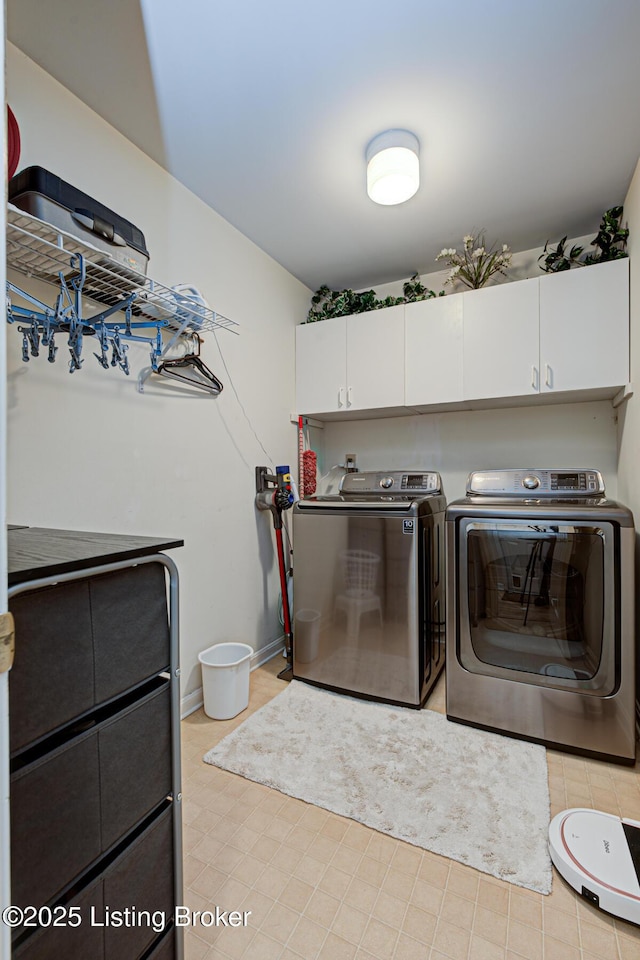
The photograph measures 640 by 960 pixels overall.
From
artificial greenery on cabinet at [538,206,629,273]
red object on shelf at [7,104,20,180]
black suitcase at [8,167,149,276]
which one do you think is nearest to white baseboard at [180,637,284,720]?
black suitcase at [8,167,149,276]

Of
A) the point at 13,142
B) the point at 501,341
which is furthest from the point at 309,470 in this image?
the point at 13,142

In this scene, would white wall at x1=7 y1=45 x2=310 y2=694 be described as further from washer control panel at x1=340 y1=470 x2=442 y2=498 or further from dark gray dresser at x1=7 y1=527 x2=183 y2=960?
dark gray dresser at x1=7 y1=527 x2=183 y2=960

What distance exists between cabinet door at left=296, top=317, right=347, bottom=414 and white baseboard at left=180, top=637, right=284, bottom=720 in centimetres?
159

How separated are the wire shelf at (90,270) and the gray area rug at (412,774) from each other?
185 centimetres

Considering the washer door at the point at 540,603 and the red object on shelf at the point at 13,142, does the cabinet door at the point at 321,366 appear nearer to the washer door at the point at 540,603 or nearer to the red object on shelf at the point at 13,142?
the washer door at the point at 540,603

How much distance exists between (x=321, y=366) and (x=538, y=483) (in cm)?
156

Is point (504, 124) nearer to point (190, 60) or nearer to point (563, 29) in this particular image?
point (563, 29)

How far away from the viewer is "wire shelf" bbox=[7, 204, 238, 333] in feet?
4.01

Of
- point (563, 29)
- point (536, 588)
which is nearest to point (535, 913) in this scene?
point (536, 588)

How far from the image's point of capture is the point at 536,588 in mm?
2021

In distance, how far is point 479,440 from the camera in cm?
287

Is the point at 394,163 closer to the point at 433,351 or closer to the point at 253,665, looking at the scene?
the point at 433,351

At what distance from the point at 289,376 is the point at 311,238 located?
86 cm

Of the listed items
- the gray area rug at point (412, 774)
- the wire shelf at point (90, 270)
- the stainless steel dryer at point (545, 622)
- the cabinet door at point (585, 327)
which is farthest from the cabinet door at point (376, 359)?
the gray area rug at point (412, 774)
